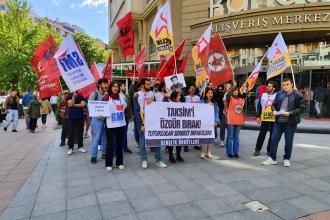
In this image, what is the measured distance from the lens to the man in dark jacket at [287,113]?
5.79m

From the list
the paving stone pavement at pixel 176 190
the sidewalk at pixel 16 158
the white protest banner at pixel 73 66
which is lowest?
the sidewalk at pixel 16 158

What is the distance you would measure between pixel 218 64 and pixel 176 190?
11.9 ft

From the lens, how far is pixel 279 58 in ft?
22.4

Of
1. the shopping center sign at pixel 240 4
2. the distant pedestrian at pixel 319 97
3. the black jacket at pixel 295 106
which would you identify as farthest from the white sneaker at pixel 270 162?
the shopping center sign at pixel 240 4

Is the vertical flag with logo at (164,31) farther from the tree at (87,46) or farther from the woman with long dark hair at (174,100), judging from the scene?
the tree at (87,46)

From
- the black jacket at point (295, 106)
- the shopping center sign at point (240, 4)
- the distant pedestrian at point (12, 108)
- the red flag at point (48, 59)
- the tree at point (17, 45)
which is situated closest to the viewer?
the black jacket at point (295, 106)

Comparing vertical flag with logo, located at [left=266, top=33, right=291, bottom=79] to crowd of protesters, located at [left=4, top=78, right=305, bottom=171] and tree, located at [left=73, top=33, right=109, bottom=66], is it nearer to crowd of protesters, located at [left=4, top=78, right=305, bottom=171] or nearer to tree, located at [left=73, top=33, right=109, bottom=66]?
crowd of protesters, located at [left=4, top=78, right=305, bottom=171]

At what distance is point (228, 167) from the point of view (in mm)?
6051

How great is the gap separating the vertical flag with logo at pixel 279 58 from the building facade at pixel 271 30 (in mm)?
7990

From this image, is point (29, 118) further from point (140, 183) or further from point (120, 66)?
point (120, 66)

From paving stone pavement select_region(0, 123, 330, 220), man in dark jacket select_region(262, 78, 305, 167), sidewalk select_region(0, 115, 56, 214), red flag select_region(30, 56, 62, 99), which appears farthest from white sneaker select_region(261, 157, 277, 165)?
red flag select_region(30, 56, 62, 99)

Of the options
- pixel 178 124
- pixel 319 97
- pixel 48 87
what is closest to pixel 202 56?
pixel 178 124

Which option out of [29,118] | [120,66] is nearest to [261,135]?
[29,118]

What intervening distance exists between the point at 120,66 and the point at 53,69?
16.6 m
